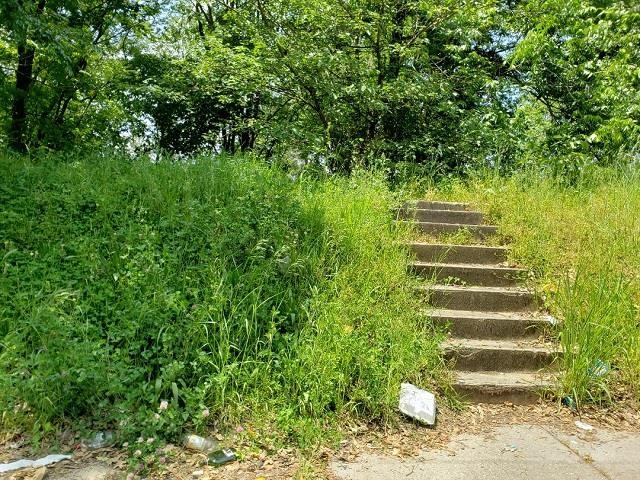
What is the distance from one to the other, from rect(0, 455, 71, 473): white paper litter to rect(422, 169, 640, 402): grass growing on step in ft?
10.3

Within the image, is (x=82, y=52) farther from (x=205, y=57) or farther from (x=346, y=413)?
(x=346, y=413)

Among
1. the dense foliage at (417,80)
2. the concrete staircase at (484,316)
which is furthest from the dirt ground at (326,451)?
the dense foliage at (417,80)

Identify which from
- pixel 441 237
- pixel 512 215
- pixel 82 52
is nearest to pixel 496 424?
pixel 441 237

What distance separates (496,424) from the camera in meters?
2.96

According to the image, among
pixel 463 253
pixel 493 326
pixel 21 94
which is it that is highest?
pixel 21 94

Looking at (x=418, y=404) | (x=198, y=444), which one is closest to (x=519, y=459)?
(x=418, y=404)

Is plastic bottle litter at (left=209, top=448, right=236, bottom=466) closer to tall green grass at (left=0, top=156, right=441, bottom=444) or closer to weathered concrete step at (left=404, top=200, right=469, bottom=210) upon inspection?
tall green grass at (left=0, top=156, right=441, bottom=444)

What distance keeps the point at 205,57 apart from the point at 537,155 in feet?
19.8

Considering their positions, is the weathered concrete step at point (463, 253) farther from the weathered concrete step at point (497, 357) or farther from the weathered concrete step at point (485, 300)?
the weathered concrete step at point (497, 357)

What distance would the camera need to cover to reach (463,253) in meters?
4.69

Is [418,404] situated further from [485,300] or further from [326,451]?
[485,300]

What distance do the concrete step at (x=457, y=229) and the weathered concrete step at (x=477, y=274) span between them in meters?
0.73

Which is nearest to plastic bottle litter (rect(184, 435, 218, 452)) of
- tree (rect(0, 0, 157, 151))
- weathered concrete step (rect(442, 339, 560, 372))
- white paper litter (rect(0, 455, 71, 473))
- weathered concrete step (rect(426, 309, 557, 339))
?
white paper litter (rect(0, 455, 71, 473))

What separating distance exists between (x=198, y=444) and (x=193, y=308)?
2.76ft
